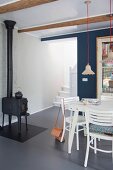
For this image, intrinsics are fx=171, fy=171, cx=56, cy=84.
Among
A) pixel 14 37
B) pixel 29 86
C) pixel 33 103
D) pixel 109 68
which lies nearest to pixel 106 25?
pixel 109 68

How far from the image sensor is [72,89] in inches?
249

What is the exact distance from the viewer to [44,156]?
270cm

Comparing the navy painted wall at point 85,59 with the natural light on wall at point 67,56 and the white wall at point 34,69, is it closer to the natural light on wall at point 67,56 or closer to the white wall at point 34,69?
the white wall at point 34,69

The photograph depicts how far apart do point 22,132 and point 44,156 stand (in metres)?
1.21

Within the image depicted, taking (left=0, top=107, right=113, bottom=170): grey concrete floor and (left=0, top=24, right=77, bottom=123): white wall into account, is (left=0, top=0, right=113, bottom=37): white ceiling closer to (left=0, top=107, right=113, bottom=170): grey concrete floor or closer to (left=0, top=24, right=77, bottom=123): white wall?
(left=0, top=24, right=77, bottom=123): white wall

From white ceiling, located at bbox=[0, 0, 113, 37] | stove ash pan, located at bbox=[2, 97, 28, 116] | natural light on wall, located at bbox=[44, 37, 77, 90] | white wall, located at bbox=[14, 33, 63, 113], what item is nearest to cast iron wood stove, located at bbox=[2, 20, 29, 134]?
stove ash pan, located at bbox=[2, 97, 28, 116]

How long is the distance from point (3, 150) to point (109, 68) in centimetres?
315

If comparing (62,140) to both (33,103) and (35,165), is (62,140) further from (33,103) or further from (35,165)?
(33,103)

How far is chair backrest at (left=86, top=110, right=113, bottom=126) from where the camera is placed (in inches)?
89.6

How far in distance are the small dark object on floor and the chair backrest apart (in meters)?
1.56

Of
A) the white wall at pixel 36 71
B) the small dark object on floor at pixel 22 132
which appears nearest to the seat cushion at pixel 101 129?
the small dark object on floor at pixel 22 132

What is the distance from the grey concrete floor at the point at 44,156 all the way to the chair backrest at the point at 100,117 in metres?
0.63

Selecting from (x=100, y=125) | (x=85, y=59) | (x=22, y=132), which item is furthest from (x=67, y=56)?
(x=100, y=125)

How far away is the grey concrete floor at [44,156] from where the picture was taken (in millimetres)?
2402
